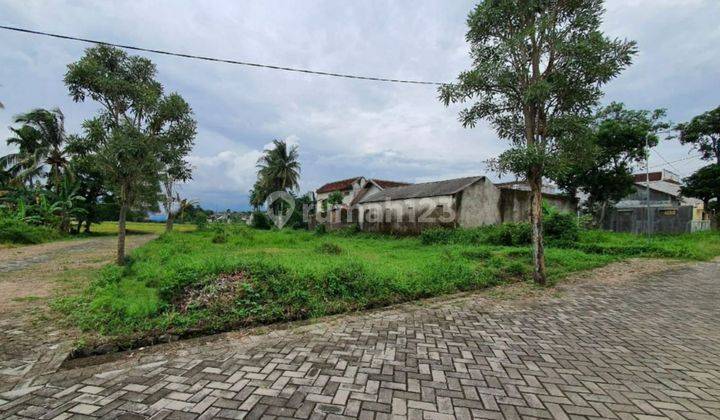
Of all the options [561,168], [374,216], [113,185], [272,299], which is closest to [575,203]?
[374,216]

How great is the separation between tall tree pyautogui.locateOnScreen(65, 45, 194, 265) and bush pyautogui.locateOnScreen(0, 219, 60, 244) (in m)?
12.4

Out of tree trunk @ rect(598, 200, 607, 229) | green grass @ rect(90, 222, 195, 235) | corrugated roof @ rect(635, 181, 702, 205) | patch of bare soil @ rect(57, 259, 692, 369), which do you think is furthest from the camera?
corrugated roof @ rect(635, 181, 702, 205)

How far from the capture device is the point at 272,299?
556cm

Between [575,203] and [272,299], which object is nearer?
[272,299]

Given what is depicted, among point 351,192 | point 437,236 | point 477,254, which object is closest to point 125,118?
point 477,254

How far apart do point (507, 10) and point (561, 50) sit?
1582 mm

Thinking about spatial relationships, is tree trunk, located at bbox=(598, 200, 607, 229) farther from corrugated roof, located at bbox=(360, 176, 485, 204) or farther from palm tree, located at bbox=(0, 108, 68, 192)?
palm tree, located at bbox=(0, 108, 68, 192)

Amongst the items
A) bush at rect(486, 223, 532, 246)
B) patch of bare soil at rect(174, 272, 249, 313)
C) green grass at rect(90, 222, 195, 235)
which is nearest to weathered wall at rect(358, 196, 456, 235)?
bush at rect(486, 223, 532, 246)

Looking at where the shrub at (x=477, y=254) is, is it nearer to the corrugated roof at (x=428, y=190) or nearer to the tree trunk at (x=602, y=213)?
the corrugated roof at (x=428, y=190)

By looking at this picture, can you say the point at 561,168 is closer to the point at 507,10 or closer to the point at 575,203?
the point at 507,10

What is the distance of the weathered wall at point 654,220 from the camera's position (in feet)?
73.8

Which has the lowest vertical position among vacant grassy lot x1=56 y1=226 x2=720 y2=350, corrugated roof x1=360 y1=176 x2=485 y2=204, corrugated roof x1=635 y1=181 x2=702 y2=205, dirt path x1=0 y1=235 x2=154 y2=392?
dirt path x1=0 y1=235 x2=154 y2=392

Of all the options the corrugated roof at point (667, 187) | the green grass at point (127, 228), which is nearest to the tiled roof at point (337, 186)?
the green grass at point (127, 228)

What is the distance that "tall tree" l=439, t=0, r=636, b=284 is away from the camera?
707cm
